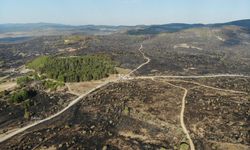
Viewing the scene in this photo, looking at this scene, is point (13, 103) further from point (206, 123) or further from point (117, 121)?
point (206, 123)

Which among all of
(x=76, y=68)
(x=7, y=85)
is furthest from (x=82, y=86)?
(x=7, y=85)

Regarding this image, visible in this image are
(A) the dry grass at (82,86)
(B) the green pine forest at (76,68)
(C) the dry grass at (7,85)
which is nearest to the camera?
(A) the dry grass at (82,86)

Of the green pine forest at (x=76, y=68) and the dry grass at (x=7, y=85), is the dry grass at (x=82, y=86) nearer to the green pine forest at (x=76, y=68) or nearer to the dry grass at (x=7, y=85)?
the green pine forest at (x=76, y=68)

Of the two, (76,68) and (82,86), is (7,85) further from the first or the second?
(82,86)

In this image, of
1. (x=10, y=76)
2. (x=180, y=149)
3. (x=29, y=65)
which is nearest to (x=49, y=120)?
(x=180, y=149)

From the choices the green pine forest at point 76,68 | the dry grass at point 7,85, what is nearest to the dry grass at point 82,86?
the green pine forest at point 76,68

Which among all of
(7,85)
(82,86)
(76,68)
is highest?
(76,68)

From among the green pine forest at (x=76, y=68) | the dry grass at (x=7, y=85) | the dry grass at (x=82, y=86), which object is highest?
the green pine forest at (x=76, y=68)

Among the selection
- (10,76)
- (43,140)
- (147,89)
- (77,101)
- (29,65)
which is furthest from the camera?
(29,65)

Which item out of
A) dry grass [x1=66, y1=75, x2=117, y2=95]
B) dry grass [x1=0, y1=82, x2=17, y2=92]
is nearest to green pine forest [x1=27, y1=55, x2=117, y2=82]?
dry grass [x1=66, y1=75, x2=117, y2=95]
